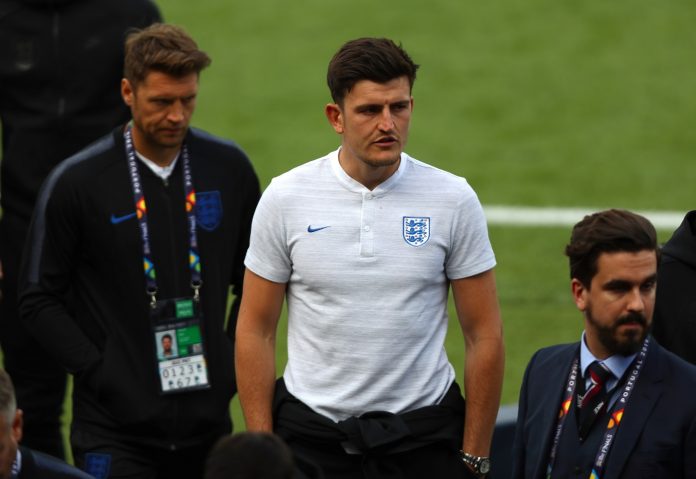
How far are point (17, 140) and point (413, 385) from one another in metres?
2.67

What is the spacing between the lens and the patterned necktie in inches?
188

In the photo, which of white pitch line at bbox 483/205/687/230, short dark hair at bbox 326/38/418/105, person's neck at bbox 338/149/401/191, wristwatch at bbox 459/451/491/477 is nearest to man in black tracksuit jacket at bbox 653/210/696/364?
wristwatch at bbox 459/451/491/477

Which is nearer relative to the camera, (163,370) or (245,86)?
(163,370)

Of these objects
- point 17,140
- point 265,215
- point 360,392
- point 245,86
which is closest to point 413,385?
point 360,392

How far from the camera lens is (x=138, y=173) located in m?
6.06

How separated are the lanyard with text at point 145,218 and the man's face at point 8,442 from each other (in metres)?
1.31

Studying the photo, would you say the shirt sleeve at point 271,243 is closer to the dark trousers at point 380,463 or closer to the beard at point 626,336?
the dark trousers at point 380,463

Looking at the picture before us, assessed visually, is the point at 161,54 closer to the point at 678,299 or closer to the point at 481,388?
the point at 481,388

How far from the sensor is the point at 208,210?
6.11 m

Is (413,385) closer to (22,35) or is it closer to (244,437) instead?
(244,437)

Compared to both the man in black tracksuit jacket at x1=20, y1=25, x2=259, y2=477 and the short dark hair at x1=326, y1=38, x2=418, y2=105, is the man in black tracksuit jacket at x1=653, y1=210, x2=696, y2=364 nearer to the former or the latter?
the short dark hair at x1=326, y1=38, x2=418, y2=105

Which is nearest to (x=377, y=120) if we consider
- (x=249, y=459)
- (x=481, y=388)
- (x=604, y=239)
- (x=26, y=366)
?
(x=604, y=239)

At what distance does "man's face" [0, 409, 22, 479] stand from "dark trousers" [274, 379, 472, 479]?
85 cm

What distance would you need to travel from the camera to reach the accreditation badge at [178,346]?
19.7 feet
